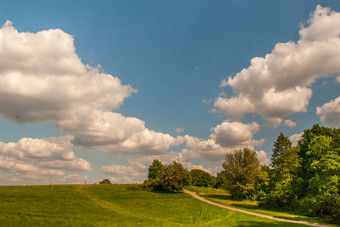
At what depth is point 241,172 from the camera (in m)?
69.8

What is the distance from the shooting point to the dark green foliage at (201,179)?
153 meters

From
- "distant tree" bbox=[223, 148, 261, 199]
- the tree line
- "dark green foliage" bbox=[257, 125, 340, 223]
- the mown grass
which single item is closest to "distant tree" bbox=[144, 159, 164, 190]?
the tree line

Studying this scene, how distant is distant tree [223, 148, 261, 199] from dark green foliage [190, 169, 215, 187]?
81.9 metres

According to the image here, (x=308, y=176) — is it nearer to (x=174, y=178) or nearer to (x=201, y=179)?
(x=174, y=178)

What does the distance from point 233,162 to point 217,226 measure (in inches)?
1644

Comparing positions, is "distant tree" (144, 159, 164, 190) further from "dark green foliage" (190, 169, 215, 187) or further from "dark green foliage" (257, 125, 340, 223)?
"dark green foliage" (190, 169, 215, 187)

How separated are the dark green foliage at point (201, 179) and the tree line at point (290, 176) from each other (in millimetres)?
64859

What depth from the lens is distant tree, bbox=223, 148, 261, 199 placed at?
227ft

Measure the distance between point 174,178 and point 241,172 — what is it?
21.1m

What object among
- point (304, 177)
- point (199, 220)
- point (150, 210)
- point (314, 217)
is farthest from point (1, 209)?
point (304, 177)

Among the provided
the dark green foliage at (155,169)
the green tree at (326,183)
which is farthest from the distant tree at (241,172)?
the dark green foliage at (155,169)

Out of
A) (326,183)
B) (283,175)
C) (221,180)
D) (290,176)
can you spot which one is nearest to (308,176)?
(290,176)

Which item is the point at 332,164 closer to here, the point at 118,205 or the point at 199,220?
the point at 199,220

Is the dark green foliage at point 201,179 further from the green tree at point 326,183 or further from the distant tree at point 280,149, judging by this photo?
the green tree at point 326,183
